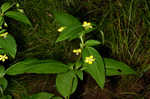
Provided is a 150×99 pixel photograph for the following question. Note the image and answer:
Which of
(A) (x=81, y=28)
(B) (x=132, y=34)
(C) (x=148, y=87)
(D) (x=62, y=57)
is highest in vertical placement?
(A) (x=81, y=28)

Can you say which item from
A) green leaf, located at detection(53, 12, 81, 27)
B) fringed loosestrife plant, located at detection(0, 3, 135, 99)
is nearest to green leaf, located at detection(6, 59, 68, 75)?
fringed loosestrife plant, located at detection(0, 3, 135, 99)

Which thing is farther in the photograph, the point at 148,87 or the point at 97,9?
the point at 97,9

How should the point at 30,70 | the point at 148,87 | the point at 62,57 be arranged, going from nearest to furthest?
the point at 30,70, the point at 148,87, the point at 62,57

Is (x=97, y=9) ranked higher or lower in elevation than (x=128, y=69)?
higher

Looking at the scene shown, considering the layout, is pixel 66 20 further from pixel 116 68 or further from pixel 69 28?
pixel 116 68

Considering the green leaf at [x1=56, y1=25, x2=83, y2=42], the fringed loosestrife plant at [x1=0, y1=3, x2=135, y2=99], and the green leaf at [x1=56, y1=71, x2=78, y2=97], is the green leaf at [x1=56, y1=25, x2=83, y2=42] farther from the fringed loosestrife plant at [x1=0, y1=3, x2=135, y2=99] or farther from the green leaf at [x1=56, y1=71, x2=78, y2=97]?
the green leaf at [x1=56, y1=71, x2=78, y2=97]

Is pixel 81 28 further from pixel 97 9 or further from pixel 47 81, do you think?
pixel 97 9

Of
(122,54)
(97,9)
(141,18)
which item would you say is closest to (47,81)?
(122,54)

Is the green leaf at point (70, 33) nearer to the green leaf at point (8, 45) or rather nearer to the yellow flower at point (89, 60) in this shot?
the yellow flower at point (89, 60)
